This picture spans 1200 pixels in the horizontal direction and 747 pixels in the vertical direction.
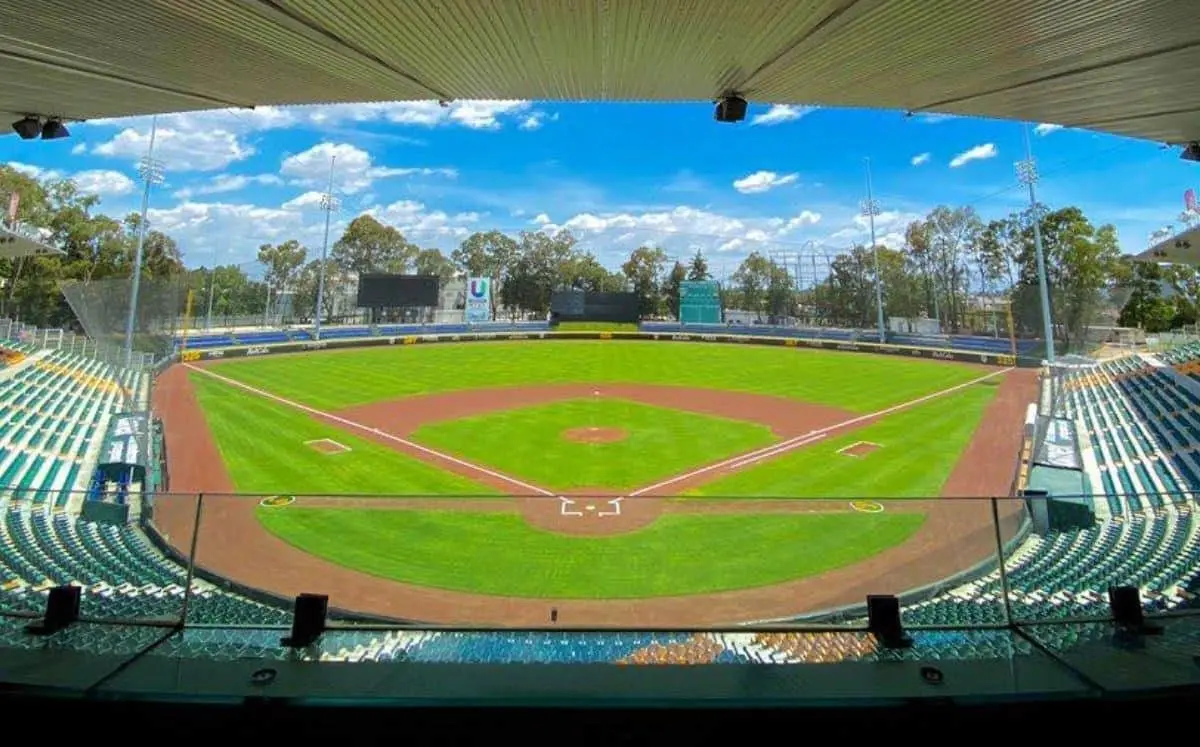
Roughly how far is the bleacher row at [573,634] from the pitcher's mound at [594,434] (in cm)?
1326

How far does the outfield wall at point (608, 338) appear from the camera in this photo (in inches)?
1760

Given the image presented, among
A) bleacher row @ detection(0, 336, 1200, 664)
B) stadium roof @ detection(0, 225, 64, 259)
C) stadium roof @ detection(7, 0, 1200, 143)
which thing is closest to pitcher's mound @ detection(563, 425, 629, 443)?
bleacher row @ detection(0, 336, 1200, 664)

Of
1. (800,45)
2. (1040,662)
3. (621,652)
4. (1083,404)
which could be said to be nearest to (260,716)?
(621,652)

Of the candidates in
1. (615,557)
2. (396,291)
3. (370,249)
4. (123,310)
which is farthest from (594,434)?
(370,249)

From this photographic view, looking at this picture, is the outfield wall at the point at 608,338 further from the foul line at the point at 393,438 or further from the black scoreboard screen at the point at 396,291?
the foul line at the point at 393,438

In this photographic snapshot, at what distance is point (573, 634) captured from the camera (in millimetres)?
2939

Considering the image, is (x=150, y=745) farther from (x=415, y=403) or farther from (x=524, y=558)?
(x=415, y=403)

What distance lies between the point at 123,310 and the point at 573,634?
3487 centimetres

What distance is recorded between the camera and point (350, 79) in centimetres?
620

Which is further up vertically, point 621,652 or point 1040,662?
point 1040,662

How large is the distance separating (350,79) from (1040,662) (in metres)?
7.48

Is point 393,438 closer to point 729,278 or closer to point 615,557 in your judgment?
point 615,557

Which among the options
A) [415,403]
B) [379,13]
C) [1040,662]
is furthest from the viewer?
[415,403]

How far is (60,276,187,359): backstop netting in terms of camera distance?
2517cm
